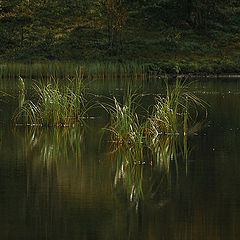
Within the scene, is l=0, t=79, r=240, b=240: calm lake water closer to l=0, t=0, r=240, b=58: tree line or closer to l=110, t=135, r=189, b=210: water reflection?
l=110, t=135, r=189, b=210: water reflection

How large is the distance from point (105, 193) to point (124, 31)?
46.2 meters

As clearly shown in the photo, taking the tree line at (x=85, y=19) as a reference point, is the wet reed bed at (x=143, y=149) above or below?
below

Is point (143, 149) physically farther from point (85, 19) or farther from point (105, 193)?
point (85, 19)

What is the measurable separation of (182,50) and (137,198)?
43.1 m

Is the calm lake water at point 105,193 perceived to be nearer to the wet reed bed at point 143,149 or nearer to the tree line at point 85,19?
the wet reed bed at point 143,149

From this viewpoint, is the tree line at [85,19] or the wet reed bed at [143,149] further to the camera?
the tree line at [85,19]

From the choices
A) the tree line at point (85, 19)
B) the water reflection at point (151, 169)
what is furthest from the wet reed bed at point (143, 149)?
the tree line at point (85, 19)

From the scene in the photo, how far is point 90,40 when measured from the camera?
51.6m

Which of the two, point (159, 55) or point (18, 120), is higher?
point (159, 55)

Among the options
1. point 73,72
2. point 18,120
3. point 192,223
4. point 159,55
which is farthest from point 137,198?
point 159,55

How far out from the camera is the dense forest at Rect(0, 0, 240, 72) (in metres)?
48.3

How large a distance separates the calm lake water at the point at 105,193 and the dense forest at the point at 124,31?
32.7 metres

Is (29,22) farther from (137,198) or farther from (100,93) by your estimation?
(137,198)

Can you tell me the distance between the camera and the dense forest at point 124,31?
4831 centimetres
